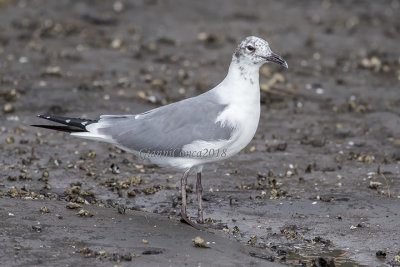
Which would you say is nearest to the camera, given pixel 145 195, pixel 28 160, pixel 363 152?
pixel 145 195

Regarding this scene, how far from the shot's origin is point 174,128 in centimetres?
663

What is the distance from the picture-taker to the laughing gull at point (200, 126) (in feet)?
21.4

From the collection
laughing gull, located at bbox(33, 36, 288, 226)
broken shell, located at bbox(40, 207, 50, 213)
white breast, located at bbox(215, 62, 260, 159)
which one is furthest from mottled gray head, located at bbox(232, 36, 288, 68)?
broken shell, located at bbox(40, 207, 50, 213)

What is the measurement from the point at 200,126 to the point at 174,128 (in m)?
0.25

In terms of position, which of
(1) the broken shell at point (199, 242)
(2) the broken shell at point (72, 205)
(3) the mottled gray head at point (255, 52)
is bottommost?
(1) the broken shell at point (199, 242)

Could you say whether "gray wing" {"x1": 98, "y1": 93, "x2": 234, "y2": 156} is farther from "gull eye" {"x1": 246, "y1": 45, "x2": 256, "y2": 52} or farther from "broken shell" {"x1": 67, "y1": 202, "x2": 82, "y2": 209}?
"broken shell" {"x1": 67, "y1": 202, "x2": 82, "y2": 209}

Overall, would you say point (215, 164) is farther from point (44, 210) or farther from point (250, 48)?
point (44, 210)

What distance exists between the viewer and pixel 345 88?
11.0 m

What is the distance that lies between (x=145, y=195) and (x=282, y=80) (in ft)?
14.1

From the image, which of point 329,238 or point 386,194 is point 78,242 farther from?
point 386,194

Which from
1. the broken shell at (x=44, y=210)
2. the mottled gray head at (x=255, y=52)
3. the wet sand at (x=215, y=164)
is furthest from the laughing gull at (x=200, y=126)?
the broken shell at (x=44, y=210)

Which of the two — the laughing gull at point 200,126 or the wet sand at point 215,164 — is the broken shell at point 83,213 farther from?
the laughing gull at point 200,126

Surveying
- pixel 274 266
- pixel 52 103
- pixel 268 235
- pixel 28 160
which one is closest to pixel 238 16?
pixel 52 103

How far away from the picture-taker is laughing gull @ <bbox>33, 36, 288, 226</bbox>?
256 inches
